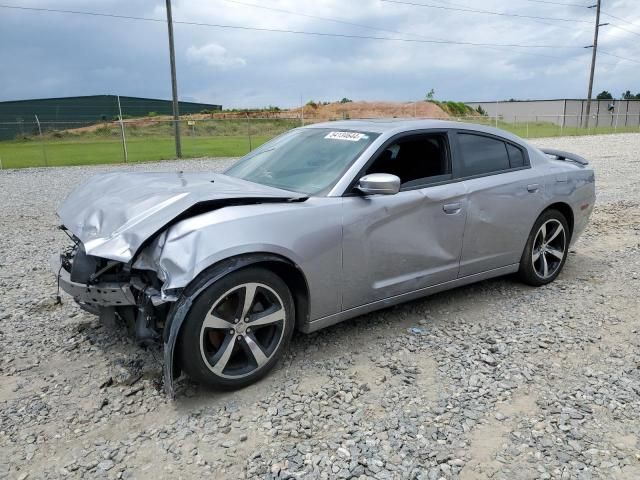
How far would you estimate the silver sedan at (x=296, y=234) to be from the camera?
2.82 meters

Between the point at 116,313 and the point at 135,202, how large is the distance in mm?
699

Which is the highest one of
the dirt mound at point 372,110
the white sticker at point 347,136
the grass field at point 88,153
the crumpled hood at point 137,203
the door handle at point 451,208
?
the dirt mound at point 372,110

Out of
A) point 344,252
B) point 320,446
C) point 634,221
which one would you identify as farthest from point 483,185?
point 634,221

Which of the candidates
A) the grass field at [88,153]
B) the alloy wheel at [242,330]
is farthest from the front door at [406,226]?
the grass field at [88,153]

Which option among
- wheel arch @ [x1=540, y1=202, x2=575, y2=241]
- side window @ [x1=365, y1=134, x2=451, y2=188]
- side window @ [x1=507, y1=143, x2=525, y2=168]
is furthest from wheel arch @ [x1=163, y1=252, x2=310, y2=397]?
wheel arch @ [x1=540, y1=202, x2=575, y2=241]

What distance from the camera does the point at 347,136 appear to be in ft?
12.8

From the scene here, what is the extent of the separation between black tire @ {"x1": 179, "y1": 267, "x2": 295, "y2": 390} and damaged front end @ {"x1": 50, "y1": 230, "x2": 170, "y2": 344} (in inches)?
8.8

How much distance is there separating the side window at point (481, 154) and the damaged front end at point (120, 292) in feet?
8.36

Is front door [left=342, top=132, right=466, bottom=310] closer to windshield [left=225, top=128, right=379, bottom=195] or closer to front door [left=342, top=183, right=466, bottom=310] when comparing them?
front door [left=342, top=183, right=466, bottom=310]

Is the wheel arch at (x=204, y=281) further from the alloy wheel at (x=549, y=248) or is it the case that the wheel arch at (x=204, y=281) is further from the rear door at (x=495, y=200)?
the alloy wheel at (x=549, y=248)

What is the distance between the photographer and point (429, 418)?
9.25ft

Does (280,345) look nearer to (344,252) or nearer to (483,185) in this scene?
(344,252)

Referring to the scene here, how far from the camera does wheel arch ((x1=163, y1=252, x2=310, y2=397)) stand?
2705mm

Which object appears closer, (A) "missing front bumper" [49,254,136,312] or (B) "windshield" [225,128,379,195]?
(A) "missing front bumper" [49,254,136,312]
